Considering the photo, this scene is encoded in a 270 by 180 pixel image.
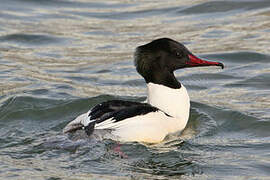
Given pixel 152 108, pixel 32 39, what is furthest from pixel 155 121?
pixel 32 39

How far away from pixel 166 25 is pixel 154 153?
20.1ft

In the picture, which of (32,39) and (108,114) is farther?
(32,39)

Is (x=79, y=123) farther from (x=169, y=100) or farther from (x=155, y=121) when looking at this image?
(x=169, y=100)

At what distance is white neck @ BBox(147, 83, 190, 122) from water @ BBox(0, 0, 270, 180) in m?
0.31

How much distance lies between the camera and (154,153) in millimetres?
6676

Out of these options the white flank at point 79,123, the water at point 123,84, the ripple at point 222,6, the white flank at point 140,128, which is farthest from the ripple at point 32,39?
the white flank at point 140,128

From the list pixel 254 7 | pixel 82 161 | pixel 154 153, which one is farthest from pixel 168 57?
pixel 254 7

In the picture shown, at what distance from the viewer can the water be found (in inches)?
252

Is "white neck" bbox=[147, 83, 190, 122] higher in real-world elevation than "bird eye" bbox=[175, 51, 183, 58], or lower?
lower

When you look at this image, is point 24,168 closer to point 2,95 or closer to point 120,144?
point 120,144

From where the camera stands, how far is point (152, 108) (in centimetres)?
702

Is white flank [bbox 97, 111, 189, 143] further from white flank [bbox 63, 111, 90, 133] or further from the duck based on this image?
white flank [bbox 63, 111, 90, 133]

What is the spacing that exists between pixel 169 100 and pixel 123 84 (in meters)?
2.43

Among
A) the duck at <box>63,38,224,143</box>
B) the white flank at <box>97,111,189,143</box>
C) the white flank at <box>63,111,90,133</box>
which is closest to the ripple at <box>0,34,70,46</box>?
the duck at <box>63,38,224,143</box>
